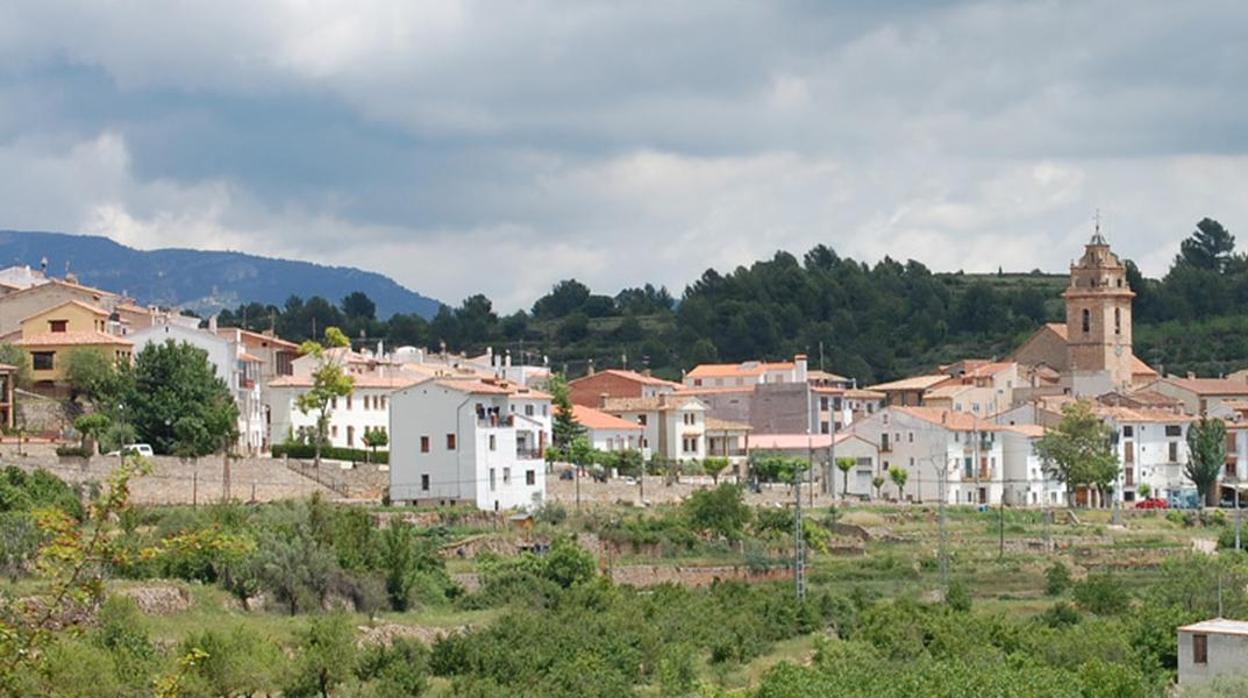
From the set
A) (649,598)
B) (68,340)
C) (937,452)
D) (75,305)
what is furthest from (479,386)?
(937,452)

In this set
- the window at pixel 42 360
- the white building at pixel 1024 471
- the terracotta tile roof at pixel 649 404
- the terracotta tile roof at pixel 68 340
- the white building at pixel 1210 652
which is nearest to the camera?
the white building at pixel 1210 652

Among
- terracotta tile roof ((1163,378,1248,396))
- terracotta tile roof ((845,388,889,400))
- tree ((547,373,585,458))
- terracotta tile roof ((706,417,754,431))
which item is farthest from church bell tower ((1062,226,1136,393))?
tree ((547,373,585,458))

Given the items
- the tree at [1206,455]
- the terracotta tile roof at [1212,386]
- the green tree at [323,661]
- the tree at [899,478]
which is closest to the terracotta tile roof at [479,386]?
the tree at [899,478]

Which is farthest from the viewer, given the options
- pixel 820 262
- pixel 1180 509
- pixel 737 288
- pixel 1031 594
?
pixel 820 262

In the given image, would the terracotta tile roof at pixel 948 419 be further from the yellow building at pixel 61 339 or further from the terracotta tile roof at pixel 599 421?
the yellow building at pixel 61 339

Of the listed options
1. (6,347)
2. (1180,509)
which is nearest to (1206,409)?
(1180,509)

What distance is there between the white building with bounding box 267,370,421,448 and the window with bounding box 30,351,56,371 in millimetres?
10957

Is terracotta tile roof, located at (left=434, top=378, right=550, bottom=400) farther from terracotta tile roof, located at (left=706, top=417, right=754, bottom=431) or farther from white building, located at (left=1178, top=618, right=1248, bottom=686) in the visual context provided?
white building, located at (left=1178, top=618, right=1248, bottom=686)

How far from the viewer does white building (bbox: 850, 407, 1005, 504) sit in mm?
89812

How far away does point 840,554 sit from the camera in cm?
6644

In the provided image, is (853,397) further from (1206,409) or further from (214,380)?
(214,380)

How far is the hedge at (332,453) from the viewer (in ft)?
234

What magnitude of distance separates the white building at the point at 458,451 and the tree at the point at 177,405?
5.39 meters

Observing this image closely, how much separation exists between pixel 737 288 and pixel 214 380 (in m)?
87.3
